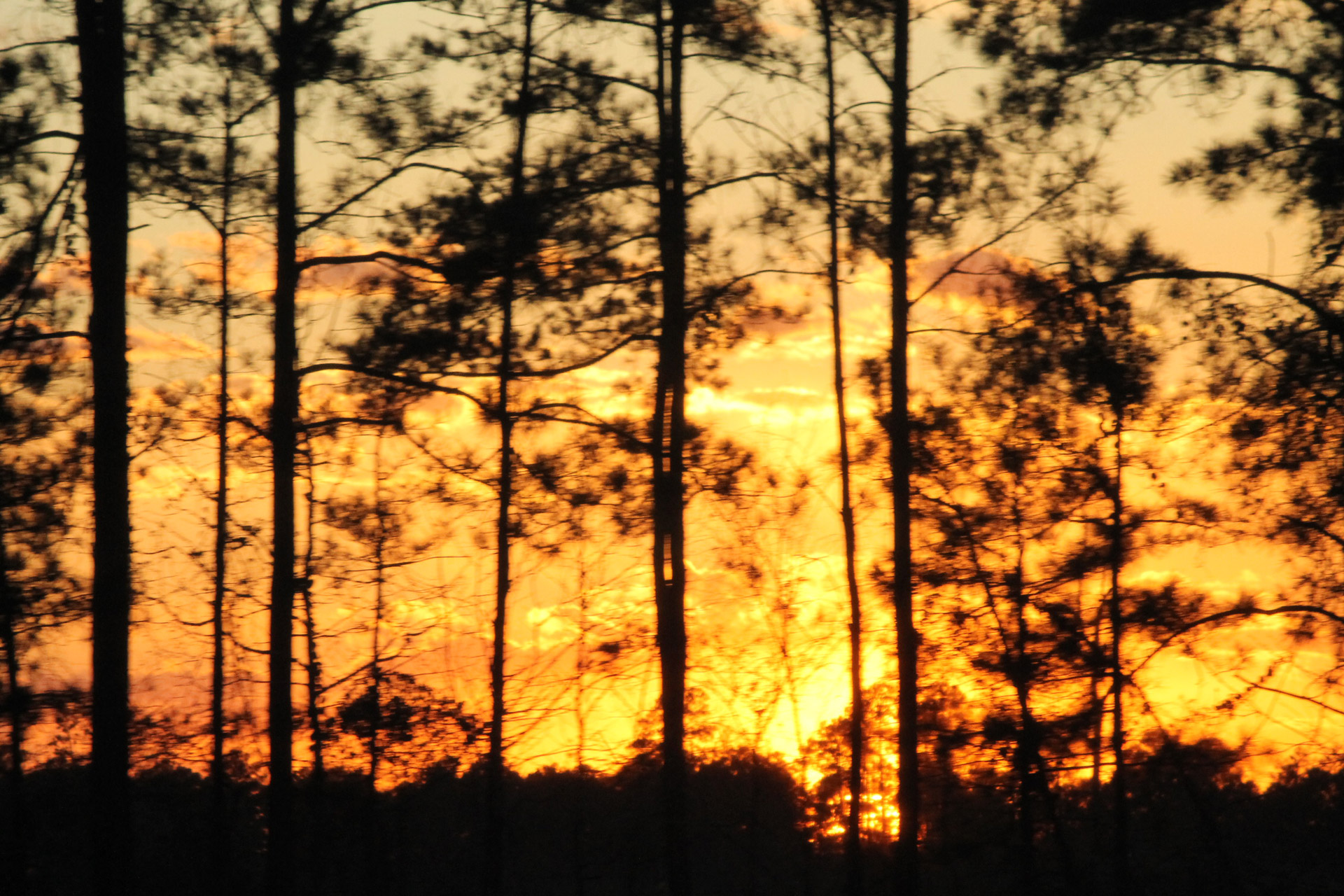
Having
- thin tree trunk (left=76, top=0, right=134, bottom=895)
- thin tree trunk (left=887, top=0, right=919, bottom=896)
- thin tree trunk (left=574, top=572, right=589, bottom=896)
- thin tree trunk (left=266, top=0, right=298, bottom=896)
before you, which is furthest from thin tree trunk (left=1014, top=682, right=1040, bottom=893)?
thin tree trunk (left=76, top=0, right=134, bottom=895)

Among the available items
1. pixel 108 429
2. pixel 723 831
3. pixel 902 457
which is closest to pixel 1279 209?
pixel 902 457

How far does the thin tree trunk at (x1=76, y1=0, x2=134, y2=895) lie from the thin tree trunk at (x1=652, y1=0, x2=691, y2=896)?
4980mm

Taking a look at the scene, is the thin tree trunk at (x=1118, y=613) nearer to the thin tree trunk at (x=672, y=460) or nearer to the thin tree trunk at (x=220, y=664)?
the thin tree trunk at (x=672, y=460)

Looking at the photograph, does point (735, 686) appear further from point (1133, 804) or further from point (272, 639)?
point (272, 639)

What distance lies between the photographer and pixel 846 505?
47.5ft

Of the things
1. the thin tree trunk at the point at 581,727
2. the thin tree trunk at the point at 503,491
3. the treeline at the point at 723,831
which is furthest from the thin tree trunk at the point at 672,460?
the treeline at the point at 723,831

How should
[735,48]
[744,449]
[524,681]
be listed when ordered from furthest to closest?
1. [524,681]
2. [744,449]
3. [735,48]

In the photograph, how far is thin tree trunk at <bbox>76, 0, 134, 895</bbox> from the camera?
21.6ft

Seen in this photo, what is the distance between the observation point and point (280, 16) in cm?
908

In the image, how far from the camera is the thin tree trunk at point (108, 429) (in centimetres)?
660

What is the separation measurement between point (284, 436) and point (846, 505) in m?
7.64

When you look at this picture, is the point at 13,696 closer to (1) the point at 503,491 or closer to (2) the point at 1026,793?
(1) the point at 503,491

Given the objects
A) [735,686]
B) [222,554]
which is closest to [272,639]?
[222,554]

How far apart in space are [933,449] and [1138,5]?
5.23 meters
